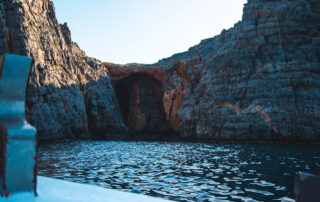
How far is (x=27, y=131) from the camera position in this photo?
3326 millimetres

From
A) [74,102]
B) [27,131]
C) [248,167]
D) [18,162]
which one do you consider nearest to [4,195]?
[18,162]

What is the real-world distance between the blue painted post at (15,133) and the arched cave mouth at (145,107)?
64.3m

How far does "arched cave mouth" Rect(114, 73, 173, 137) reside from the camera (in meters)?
68.7

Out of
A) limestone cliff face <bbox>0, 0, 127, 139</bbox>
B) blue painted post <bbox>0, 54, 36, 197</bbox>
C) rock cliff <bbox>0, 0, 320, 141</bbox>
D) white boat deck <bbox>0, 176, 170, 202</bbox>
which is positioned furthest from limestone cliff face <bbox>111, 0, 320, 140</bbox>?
blue painted post <bbox>0, 54, 36, 197</bbox>

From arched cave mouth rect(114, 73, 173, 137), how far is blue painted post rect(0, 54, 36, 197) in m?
64.3

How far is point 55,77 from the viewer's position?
1770 inches

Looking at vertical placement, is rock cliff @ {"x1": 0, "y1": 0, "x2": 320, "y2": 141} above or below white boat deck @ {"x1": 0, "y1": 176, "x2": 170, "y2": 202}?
above

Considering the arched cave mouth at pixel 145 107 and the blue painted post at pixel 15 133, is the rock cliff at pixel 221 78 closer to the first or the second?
the arched cave mouth at pixel 145 107

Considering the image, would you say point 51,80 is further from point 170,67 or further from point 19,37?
point 170,67

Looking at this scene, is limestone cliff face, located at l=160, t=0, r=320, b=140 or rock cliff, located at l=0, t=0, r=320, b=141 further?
limestone cliff face, located at l=160, t=0, r=320, b=140

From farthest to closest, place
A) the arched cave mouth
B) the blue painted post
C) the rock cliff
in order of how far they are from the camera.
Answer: the arched cave mouth < the rock cliff < the blue painted post

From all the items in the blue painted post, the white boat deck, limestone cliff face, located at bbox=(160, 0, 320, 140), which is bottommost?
the white boat deck

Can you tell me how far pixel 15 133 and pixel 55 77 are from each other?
147 feet

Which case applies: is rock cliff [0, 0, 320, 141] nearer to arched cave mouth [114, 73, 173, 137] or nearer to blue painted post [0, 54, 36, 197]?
arched cave mouth [114, 73, 173, 137]
